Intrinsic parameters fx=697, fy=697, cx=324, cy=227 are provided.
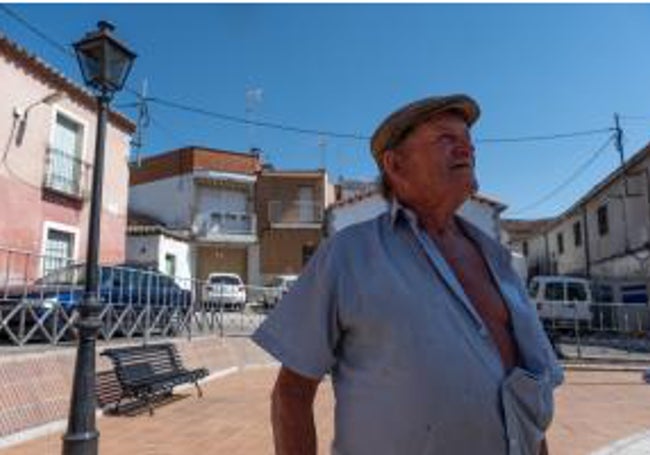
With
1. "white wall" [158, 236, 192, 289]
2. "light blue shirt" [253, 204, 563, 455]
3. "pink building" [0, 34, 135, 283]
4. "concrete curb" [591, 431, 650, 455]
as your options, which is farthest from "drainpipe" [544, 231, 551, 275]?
"light blue shirt" [253, 204, 563, 455]

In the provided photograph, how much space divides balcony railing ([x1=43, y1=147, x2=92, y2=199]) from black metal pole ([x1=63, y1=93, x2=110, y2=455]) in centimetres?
1141

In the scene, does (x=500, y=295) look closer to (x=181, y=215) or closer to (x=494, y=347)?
(x=494, y=347)

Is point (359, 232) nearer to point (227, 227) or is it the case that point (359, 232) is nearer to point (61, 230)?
point (61, 230)

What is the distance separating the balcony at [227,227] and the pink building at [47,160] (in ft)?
52.3

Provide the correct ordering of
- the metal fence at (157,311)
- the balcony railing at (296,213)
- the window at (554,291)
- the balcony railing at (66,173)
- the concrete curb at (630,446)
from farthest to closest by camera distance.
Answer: the balcony railing at (296,213), the window at (554,291), the balcony railing at (66,173), the metal fence at (157,311), the concrete curb at (630,446)

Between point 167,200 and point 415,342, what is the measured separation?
3553 cm

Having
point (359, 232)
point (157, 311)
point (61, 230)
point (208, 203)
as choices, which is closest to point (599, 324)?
point (157, 311)

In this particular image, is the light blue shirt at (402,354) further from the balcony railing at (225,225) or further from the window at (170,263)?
the balcony railing at (225,225)

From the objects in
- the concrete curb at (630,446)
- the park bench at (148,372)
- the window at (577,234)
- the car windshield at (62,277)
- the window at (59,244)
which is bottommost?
the concrete curb at (630,446)

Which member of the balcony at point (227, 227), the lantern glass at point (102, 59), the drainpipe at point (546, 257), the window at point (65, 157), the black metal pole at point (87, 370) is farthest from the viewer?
the drainpipe at point (546, 257)


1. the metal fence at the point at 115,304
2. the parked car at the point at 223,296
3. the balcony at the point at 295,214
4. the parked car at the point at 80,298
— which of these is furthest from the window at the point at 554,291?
the balcony at the point at 295,214

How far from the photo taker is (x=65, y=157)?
1692cm

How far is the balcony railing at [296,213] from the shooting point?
3684 cm

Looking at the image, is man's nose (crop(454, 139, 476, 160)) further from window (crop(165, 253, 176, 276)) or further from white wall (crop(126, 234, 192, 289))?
window (crop(165, 253, 176, 276))
